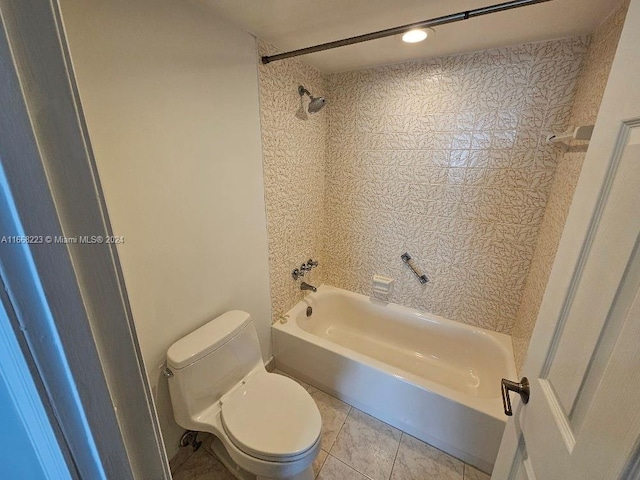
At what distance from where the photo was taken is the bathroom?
3.25 feet

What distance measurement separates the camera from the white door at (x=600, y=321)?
391 mm

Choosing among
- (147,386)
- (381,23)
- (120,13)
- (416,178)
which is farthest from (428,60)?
(147,386)

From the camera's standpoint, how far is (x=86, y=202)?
1.03 feet

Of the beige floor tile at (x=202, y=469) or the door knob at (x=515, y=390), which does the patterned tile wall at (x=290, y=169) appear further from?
the door knob at (x=515, y=390)

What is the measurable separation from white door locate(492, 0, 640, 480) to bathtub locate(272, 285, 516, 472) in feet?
2.61

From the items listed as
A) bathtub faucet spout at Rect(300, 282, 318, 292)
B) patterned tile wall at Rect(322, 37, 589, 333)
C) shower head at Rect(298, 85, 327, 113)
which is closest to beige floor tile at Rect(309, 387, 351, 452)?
bathtub faucet spout at Rect(300, 282, 318, 292)

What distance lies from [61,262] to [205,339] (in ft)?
3.51

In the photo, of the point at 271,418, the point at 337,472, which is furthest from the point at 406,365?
the point at 271,418

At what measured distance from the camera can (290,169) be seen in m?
1.76

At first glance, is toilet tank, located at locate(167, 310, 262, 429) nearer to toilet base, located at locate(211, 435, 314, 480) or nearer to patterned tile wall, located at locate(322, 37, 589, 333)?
toilet base, located at locate(211, 435, 314, 480)

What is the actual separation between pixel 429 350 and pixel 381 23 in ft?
6.97

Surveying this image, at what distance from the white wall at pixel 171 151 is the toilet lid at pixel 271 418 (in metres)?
0.36

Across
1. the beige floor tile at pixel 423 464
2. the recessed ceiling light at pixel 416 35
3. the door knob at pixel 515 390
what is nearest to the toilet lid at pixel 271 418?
the beige floor tile at pixel 423 464

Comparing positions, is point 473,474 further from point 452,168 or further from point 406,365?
point 452,168
